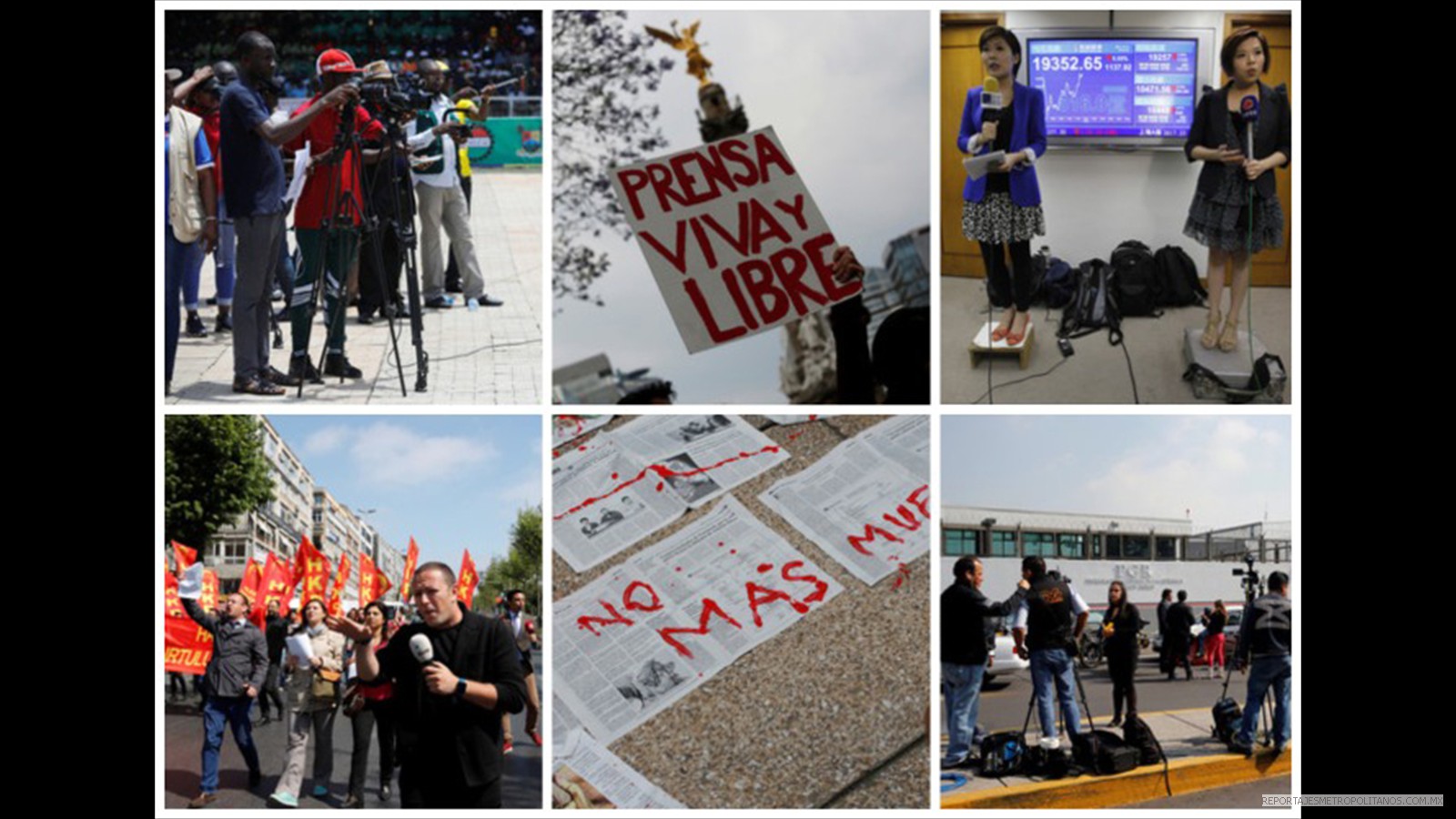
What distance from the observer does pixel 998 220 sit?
603cm

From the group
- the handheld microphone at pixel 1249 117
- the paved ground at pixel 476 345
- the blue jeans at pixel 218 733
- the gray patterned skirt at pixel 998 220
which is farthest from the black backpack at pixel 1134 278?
the blue jeans at pixel 218 733

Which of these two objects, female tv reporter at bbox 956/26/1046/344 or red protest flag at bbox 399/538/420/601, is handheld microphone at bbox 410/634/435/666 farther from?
female tv reporter at bbox 956/26/1046/344

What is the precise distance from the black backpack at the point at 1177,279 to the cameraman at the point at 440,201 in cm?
244

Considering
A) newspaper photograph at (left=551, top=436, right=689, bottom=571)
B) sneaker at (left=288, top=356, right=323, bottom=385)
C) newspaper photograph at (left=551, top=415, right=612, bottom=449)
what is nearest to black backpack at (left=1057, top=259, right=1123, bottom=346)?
newspaper photograph at (left=551, top=436, right=689, bottom=571)

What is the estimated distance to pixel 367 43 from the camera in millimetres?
5973

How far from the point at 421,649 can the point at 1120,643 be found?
8.49ft

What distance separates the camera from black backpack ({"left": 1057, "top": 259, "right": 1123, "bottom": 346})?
6.05 meters

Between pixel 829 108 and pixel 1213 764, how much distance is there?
2.76 meters

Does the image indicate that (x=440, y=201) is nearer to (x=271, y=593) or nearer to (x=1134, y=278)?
(x=271, y=593)

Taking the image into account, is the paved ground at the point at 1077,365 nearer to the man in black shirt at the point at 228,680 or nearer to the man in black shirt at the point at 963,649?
the man in black shirt at the point at 963,649

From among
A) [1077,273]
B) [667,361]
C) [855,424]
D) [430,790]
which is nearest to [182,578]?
[430,790]

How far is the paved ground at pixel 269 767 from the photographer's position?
588 centimetres

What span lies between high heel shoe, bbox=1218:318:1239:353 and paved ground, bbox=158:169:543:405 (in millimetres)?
2467

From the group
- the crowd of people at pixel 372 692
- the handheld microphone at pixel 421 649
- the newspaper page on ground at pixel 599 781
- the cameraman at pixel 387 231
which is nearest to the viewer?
the handheld microphone at pixel 421 649
